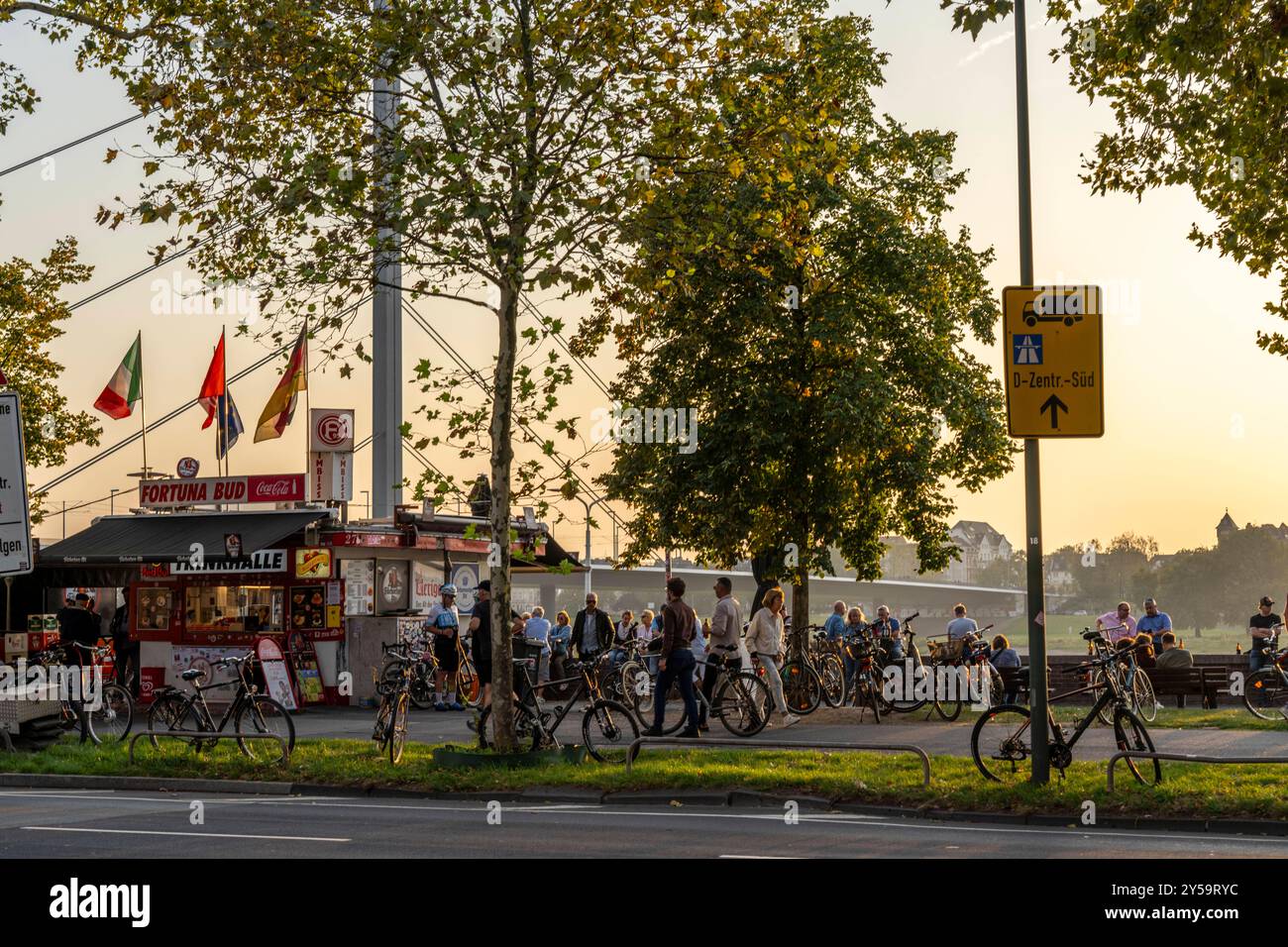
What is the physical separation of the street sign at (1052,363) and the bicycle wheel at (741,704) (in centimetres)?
691

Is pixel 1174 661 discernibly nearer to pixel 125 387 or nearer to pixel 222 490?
pixel 222 490

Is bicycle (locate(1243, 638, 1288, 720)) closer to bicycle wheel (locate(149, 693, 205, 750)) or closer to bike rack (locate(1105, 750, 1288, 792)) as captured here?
bike rack (locate(1105, 750, 1288, 792))

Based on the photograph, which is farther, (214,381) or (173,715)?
(214,381)

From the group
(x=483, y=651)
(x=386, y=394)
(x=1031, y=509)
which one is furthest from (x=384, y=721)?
(x=386, y=394)

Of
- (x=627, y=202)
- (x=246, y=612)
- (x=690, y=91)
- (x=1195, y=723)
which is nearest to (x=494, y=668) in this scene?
(x=627, y=202)

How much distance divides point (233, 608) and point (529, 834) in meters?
18.2

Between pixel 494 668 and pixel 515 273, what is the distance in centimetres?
387

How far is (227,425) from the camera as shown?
34406 millimetres

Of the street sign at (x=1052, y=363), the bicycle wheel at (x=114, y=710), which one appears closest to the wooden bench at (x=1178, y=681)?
the street sign at (x=1052, y=363)

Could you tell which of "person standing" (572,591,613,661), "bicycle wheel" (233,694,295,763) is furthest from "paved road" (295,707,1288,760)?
"bicycle wheel" (233,694,295,763)

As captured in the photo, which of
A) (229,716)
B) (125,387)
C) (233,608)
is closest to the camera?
(229,716)

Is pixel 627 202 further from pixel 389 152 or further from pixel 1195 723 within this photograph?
pixel 1195 723

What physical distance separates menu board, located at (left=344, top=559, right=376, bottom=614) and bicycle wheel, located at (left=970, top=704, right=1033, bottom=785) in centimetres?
1637

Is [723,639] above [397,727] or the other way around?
above
